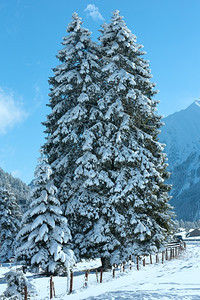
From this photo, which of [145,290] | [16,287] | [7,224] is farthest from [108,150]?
[7,224]

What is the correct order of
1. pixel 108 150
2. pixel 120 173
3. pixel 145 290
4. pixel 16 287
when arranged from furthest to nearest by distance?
pixel 120 173, pixel 108 150, pixel 16 287, pixel 145 290

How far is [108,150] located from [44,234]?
A: 20.1 ft

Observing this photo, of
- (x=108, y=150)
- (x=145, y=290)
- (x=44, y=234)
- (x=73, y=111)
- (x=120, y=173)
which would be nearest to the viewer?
(x=145, y=290)

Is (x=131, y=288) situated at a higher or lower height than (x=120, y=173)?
lower

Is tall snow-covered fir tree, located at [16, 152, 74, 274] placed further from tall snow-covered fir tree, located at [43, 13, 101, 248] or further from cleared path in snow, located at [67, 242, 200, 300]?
cleared path in snow, located at [67, 242, 200, 300]

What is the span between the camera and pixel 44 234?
17.5 meters

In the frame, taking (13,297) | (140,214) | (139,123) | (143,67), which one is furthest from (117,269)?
(143,67)

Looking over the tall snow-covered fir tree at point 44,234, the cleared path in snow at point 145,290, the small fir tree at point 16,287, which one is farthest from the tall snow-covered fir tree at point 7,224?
the small fir tree at point 16,287

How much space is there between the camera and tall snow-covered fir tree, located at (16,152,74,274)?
1712 cm

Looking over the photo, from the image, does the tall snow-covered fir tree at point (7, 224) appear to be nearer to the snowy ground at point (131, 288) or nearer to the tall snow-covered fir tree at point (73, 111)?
the tall snow-covered fir tree at point (73, 111)

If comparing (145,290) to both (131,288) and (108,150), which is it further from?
(108,150)

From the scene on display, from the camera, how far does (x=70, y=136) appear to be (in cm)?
2019

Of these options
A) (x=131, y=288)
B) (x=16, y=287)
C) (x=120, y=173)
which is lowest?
(x=131, y=288)

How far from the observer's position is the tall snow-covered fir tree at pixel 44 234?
17.1 m
